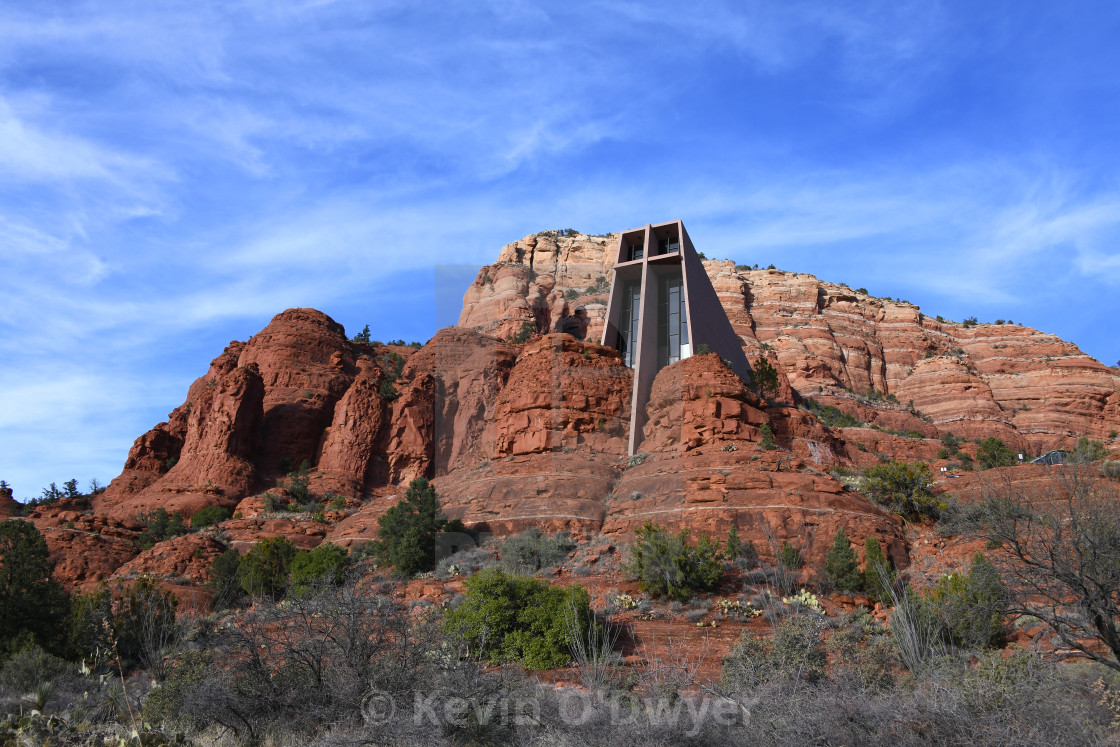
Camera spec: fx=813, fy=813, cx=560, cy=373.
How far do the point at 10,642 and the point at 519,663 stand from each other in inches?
530

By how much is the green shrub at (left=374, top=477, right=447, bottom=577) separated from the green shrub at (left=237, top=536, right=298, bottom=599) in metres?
3.55

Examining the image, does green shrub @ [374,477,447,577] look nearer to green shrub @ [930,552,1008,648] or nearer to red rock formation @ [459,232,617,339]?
green shrub @ [930,552,1008,648]

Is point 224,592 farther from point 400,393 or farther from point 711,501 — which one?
point 400,393

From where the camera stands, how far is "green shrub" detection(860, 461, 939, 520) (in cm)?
2712

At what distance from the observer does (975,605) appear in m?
15.1

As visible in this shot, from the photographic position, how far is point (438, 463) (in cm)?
4728

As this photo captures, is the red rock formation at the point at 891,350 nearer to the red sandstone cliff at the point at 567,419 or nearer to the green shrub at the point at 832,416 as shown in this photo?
the red sandstone cliff at the point at 567,419

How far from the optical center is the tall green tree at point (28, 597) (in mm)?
21969

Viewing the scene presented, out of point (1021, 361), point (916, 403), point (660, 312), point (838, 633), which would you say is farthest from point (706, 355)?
point (1021, 361)

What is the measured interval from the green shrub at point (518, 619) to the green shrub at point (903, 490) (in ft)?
43.1

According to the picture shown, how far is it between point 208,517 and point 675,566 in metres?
27.0

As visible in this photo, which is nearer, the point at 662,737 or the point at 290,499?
the point at 662,737

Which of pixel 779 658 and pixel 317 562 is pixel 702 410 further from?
pixel 779 658

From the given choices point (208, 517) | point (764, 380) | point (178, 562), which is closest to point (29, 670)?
point (178, 562)
